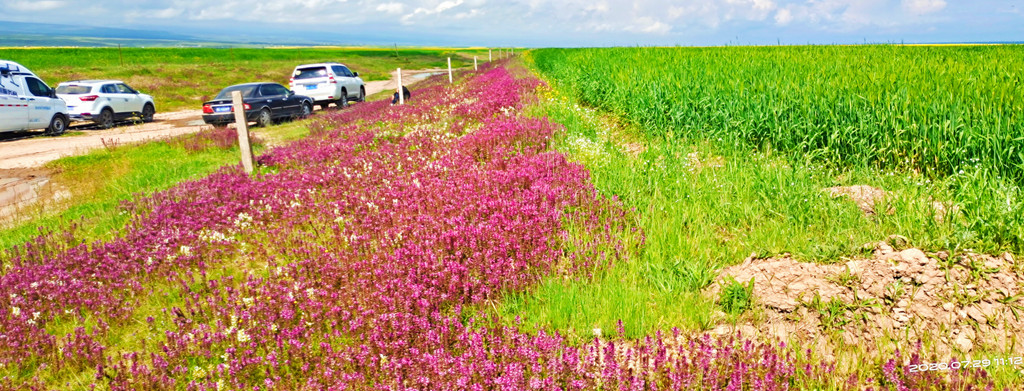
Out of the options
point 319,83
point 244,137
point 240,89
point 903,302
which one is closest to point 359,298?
point 903,302

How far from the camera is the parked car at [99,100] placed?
20.7 metres

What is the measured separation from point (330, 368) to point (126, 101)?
24277 millimetres

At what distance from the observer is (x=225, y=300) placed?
5.23 meters

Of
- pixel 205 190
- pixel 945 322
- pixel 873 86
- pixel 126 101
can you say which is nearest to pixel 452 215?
pixel 945 322

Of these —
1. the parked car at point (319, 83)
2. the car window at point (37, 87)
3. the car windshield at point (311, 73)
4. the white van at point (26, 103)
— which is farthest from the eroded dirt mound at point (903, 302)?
the car windshield at point (311, 73)

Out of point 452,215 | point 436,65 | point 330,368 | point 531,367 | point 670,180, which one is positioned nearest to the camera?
point 531,367

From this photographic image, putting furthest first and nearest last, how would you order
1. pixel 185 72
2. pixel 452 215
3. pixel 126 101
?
1. pixel 185 72
2. pixel 126 101
3. pixel 452 215

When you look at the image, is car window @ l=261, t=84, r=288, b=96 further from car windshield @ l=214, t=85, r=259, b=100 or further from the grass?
the grass

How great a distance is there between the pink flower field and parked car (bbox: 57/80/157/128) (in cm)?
1585

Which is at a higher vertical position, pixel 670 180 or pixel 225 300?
pixel 670 180

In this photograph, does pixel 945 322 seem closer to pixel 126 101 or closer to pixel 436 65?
pixel 126 101

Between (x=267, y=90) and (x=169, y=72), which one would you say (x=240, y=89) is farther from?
(x=169, y=72)

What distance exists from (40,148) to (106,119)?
6.13 meters
